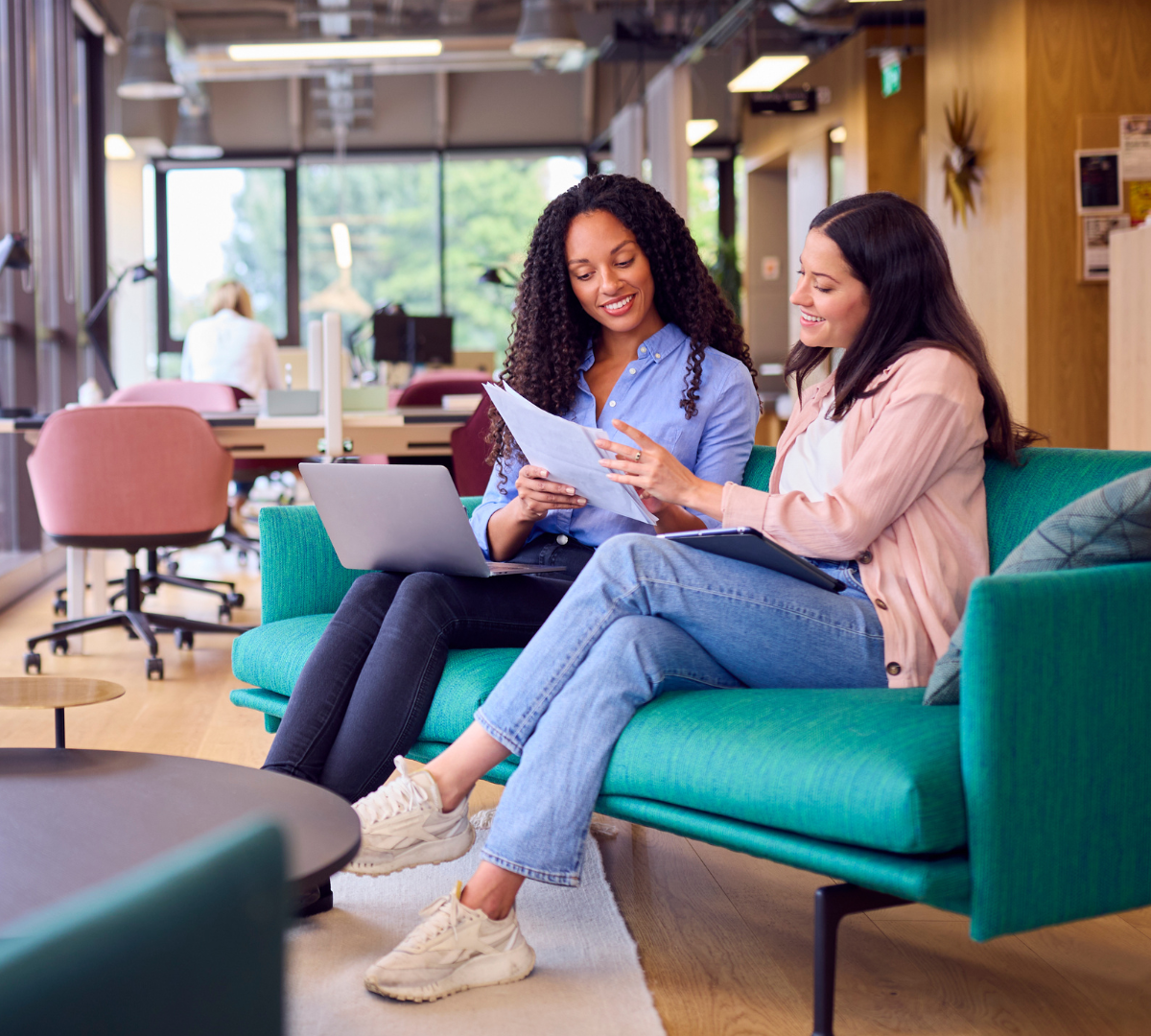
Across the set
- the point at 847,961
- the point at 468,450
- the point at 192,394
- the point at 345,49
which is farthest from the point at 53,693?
the point at 345,49

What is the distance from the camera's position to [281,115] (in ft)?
38.4

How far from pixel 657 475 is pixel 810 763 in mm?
541

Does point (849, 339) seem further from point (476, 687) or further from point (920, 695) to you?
point (476, 687)

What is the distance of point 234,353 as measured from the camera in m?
6.56

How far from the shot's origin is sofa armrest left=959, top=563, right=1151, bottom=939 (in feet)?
4.42

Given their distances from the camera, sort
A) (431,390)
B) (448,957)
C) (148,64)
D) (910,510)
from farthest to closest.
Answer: (148,64), (431,390), (910,510), (448,957)

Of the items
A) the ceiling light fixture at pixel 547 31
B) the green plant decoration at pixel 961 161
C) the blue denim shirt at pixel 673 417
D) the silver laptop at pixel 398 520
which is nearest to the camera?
the silver laptop at pixel 398 520

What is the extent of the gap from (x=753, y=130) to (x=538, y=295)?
9180mm

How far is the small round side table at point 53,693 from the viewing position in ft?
5.78

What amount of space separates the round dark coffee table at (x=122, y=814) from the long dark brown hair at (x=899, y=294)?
1005 millimetres

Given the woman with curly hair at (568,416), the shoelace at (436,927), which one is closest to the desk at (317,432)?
the woman with curly hair at (568,416)

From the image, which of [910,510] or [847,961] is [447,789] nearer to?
[847,961]

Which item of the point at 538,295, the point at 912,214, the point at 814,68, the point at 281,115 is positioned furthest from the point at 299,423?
the point at 281,115

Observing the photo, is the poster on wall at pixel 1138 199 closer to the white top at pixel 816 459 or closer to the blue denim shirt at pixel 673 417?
the blue denim shirt at pixel 673 417
